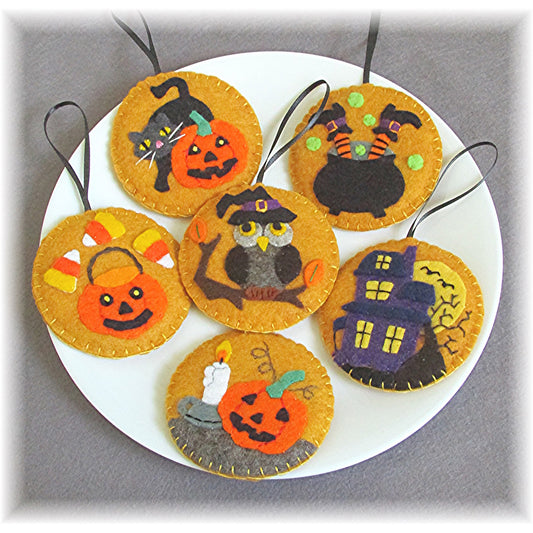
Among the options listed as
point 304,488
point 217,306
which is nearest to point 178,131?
point 217,306

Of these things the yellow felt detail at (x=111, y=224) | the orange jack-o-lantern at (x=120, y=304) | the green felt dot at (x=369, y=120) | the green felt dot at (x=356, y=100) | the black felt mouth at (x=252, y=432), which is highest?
the green felt dot at (x=356, y=100)

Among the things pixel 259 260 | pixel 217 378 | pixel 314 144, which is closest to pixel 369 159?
pixel 314 144

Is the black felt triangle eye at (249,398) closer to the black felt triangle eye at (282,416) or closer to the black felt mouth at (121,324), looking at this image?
the black felt triangle eye at (282,416)

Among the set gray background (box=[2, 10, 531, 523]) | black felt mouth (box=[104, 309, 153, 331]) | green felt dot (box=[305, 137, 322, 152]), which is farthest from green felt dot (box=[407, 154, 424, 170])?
black felt mouth (box=[104, 309, 153, 331])

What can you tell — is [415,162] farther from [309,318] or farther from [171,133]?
[171,133]

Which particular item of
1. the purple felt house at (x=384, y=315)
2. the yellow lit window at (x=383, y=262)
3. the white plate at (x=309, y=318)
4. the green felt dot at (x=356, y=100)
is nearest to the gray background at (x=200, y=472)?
the white plate at (x=309, y=318)

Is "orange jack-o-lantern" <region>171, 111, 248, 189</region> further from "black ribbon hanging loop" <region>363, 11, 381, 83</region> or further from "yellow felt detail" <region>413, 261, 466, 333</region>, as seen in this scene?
"yellow felt detail" <region>413, 261, 466, 333</region>

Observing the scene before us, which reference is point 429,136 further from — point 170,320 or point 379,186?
point 170,320
